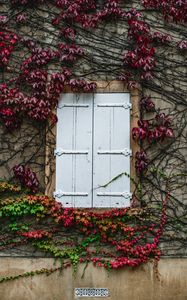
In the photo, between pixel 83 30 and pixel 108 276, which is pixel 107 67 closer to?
pixel 83 30

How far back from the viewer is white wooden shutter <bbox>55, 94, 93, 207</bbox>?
24.2 feet

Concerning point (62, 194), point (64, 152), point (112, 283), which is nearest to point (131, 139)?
point (64, 152)

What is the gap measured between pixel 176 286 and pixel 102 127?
7.35 feet

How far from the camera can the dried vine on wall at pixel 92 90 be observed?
23.9 feet

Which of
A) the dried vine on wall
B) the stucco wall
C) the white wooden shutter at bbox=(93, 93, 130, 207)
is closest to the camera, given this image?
the stucco wall

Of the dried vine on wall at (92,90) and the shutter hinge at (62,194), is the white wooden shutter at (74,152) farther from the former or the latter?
the dried vine on wall at (92,90)

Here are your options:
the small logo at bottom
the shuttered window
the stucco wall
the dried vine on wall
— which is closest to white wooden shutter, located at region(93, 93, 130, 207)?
the shuttered window

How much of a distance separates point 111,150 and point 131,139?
0.99 ft

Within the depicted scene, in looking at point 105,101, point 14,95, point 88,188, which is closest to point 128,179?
point 88,188

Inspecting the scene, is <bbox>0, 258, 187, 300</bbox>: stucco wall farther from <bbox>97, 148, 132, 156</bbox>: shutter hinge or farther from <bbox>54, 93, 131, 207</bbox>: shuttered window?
<bbox>97, 148, 132, 156</bbox>: shutter hinge

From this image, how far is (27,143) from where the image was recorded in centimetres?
757

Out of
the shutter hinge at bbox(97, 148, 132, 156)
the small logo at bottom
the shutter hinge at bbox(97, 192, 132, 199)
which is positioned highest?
the shutter hinge at bbox(97, 148, 132, 156)

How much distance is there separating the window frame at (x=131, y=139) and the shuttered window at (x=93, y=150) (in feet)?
0.17

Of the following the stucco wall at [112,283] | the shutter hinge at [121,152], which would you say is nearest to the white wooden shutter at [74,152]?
the shutter hinge at [121,152]
